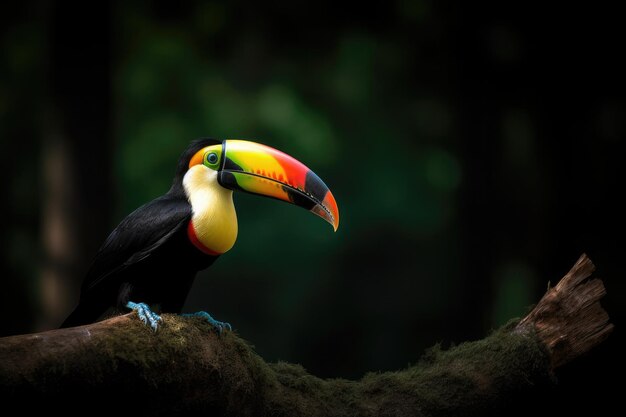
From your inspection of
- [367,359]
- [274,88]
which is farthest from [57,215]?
[367,359]

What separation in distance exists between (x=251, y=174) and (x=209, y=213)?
0.25 metres

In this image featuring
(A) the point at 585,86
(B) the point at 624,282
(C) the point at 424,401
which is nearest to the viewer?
(C) the point at 424,401

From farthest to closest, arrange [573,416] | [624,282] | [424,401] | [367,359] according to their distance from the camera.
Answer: [367,359]
[624,282]
[573,416]
[424,401]

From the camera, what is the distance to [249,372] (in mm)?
2535

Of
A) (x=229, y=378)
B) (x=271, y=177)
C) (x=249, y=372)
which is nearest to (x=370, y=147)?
(x=271, y=177)

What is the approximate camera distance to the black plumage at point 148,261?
2785mm

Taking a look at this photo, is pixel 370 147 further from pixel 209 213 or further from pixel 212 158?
pixel 209 213

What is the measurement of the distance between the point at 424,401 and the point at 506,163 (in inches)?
137

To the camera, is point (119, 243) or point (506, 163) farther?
point (506, 163)

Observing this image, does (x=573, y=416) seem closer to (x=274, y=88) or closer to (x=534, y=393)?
(x=534, y=393)

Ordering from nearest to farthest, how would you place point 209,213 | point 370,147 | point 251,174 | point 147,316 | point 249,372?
point 147,316, point 249,372, point 209,213, point 251,174, point 370,147

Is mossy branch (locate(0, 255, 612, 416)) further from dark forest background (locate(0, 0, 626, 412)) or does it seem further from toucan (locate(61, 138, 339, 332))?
dark forest background (locate(0, 0, 626, 412))

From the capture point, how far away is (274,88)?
654 cm

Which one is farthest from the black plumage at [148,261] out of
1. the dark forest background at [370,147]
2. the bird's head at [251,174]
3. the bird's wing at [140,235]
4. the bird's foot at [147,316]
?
the dark forest background at [370,147]
